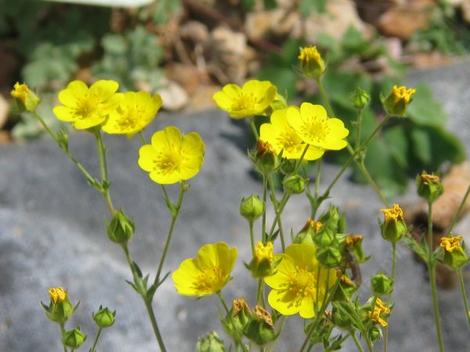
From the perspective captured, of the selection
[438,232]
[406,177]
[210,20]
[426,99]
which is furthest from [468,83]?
[210,20]

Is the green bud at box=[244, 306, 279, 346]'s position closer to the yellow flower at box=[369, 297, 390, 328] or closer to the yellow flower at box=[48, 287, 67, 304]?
the yellow flower at box=[369, 297, 390, 328]

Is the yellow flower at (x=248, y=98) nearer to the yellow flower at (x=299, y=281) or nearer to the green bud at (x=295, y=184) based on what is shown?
the green bud at (x=295, y=184)

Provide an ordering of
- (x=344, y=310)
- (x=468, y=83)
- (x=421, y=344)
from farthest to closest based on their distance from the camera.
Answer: (x=468, y=83) → (x=421, y=344) → (x=344, y=310)

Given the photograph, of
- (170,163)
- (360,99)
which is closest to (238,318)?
(170,163)

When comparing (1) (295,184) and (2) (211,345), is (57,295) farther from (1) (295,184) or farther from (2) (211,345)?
(1) (295,184)

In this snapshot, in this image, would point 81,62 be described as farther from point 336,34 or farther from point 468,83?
point 468,83

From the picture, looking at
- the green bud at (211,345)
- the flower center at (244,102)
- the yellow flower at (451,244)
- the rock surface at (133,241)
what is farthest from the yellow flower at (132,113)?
the rock surface at (133,241)
